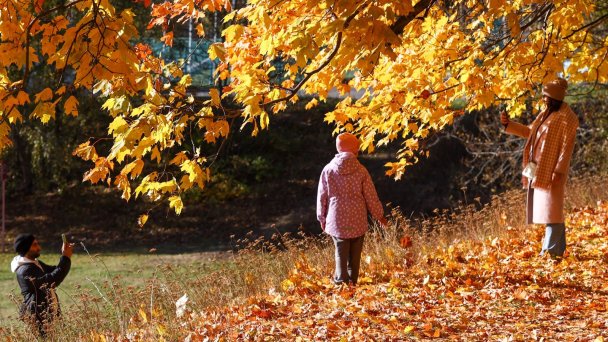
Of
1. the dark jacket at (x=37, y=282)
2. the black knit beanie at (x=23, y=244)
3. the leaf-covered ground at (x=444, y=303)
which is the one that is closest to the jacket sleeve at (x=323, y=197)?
the leaf-covered ground at (x=444, y=303)

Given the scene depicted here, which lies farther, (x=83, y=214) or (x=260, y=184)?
(x=260, y=184)

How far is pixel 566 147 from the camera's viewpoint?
722cm

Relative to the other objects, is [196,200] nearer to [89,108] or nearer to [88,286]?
[89,108]

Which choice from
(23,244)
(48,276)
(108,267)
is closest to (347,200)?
(48,276)

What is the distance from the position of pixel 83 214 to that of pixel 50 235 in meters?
1.42

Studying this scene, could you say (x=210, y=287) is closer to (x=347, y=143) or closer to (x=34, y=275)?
(x=34, y=275)

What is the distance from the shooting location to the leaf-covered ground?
18.5 ft

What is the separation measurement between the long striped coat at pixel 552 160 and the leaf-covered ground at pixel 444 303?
1.66 ft

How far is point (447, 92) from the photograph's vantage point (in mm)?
7766

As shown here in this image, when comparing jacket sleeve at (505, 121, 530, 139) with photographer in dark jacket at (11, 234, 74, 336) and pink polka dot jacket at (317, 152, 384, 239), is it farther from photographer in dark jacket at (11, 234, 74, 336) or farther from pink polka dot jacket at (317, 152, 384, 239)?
photographer in dark jacket at (11, 234, 74, 336)

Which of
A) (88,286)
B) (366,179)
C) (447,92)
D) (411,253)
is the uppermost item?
(447,92)

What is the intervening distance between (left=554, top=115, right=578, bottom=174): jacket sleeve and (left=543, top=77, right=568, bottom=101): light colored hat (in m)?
0.26

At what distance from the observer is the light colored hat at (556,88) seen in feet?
23.7

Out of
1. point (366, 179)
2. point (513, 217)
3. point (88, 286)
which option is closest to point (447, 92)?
point (366, 179)
